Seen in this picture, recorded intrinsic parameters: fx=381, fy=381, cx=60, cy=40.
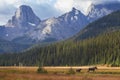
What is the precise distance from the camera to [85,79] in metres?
53.0

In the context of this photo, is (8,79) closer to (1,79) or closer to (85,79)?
(1,79)

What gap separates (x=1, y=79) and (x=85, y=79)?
11548 millimetres

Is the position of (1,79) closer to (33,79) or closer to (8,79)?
(8,79)

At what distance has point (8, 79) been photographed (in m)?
50.5

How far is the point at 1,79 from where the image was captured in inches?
2007

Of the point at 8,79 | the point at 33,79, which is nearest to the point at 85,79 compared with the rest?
the point at 33,79

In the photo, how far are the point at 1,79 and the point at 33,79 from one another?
4534 mm

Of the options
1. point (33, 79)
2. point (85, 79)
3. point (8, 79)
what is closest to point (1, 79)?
point (8, 79)

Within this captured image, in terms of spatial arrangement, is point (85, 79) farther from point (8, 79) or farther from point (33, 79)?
point (8, 79)

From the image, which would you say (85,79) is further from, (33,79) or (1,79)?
(1,79)

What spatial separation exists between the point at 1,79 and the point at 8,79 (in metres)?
1.12

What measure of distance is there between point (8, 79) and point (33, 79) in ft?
12.8
